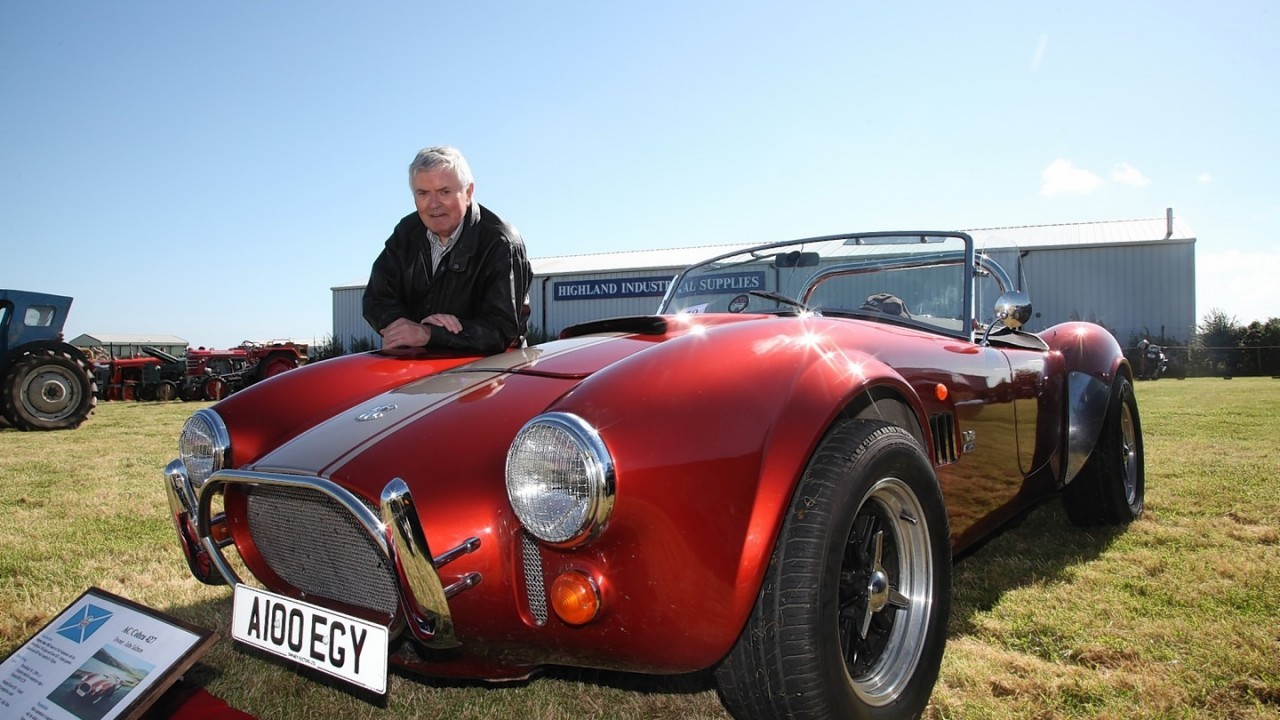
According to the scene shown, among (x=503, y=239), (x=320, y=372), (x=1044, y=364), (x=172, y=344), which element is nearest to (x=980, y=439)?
(x=1044, y=364)

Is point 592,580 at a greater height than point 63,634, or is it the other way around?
point 592,580

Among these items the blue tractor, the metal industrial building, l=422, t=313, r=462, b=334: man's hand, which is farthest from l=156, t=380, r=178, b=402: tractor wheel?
l=422, t=313, r=462, b=334: man's hand

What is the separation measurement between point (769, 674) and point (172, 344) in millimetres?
52978

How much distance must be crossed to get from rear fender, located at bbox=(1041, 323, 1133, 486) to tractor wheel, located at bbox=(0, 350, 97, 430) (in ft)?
37.2

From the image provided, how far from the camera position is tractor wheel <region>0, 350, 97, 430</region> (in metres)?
9.84

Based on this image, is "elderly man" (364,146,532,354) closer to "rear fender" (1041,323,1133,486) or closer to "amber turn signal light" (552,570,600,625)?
"amber turn signal light" (552,570,600,625)

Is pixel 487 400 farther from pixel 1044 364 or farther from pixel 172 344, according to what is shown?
pixel 172 344

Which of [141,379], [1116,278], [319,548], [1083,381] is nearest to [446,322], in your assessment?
[319,548]

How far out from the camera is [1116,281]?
2184cm

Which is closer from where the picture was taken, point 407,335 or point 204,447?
point 204,447

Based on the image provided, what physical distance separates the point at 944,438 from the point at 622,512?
4.23 ft

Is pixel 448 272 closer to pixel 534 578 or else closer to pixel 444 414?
pixel 444 414

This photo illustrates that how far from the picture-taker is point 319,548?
183 cm

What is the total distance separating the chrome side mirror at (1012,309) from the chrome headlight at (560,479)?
2244 mm
